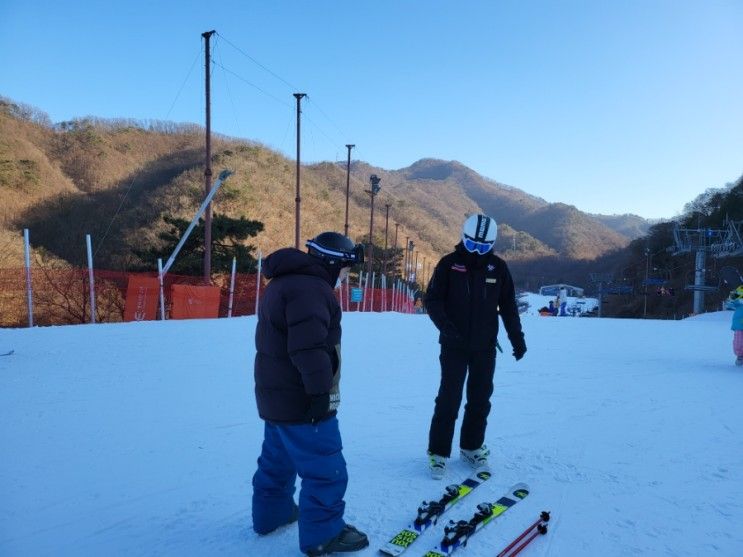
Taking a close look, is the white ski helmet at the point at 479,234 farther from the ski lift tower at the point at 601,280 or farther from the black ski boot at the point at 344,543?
the ski lift tower at the point at 601,280

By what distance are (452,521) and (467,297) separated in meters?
1.39

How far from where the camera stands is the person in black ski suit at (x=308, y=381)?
224 centimetres

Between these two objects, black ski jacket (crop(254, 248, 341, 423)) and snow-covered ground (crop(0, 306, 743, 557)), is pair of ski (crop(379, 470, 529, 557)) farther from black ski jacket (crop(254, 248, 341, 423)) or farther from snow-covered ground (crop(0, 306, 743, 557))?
black ski jacket (crop(254, 248, 341, 423))

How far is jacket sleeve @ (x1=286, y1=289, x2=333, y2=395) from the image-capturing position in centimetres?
222

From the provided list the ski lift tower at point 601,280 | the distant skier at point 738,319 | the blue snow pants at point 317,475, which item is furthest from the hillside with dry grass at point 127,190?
the ski lift tower at point 601,280

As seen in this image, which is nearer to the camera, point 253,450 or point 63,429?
point 253,450

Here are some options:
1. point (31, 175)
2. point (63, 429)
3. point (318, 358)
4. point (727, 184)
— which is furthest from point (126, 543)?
point (727, 184)

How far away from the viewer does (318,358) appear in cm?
223

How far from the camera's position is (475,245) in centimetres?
343

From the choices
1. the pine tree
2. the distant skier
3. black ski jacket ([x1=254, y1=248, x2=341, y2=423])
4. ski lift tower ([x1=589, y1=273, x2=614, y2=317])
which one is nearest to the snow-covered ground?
the distant skier

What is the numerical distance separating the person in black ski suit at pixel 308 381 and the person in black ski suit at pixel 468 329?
3.75 ft

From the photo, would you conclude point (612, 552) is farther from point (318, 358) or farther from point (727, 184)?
point (727, 184)

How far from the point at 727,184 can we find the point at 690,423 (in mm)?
77133

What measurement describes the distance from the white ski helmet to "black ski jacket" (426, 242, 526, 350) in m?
0.06
